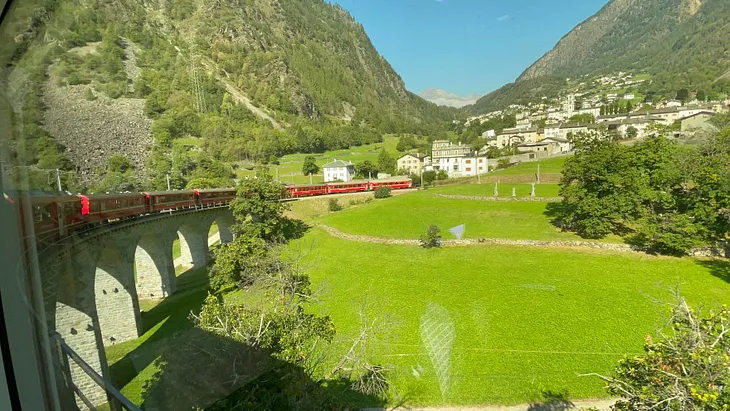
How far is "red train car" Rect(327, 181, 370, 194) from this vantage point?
2464 centimetres

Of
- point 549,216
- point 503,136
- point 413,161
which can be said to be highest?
point 503,136

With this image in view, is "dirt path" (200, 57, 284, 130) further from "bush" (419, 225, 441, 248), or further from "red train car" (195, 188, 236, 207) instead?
"bush" (419, 225, 441, 248)

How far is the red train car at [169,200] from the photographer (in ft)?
30.8

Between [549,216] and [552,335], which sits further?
[549,216]

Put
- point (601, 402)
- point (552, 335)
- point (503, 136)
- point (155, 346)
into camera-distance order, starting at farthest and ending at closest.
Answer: point (503, 136) → point (552, 335) → point (601, 402) → point (155, 346)

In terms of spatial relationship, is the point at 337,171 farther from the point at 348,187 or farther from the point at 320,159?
the point at 320,159

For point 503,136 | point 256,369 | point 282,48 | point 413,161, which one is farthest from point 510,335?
point 282,48

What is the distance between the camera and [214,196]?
51.2 feet

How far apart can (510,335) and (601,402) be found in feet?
6.12

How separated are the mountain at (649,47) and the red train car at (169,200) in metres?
74.4

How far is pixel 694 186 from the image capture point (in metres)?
10.5

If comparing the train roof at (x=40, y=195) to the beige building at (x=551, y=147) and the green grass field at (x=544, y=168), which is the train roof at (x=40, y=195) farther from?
the beige building at (x=551, y=147)

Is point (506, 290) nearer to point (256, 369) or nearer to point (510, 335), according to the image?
point (510, 335)

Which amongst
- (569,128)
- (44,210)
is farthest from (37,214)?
(569,128)
